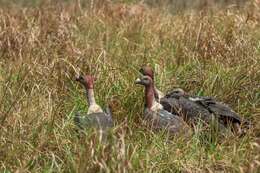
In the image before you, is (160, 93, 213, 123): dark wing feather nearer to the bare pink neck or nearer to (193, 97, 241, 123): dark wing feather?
(193, 97, 241, 123): dark wing feather

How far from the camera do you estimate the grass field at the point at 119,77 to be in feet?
15.4

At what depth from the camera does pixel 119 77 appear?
6.25 metres

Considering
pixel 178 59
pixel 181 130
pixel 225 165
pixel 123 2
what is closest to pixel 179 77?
pixel 178 59

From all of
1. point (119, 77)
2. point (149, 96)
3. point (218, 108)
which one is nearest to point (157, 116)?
point (149, 96)

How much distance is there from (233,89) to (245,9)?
2.60m

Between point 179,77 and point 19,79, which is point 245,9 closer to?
point 179,77

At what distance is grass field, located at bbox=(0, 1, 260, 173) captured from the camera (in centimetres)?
471

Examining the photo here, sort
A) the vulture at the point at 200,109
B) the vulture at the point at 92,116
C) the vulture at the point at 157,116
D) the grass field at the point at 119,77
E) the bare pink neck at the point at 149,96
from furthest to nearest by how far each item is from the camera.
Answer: the bare pink neck at the point at 149,96 → the vulture at the point at 200,109 → the vulture at the point at 157,116 → the vulture at the point at 92,116 → the grass field at the point at 119,77

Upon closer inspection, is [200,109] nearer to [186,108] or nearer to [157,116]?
[186,108]

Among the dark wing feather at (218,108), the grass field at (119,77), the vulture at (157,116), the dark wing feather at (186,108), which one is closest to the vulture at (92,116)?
the grass field at (119,77)

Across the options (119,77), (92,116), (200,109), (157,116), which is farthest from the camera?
(119,77)

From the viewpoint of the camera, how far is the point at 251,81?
6168 millimetres

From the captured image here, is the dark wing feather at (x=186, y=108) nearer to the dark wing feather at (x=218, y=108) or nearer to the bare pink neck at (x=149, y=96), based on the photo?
the dark wing feather at (x=218, y=108)

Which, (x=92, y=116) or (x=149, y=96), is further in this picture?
(x=149, y=96)
